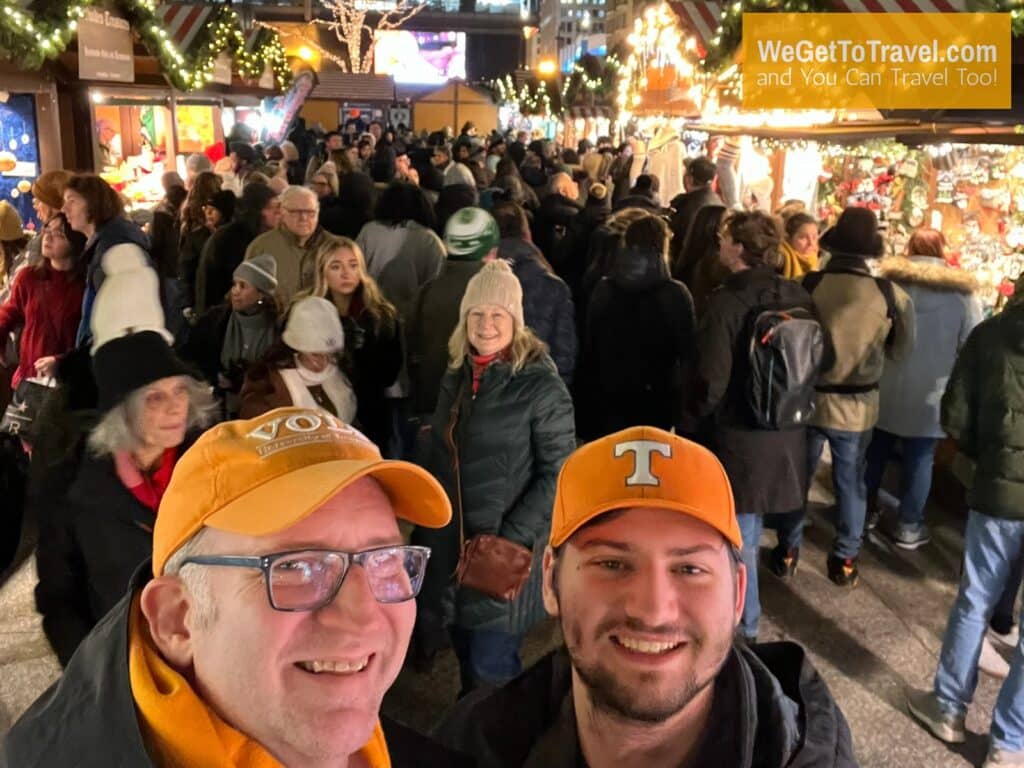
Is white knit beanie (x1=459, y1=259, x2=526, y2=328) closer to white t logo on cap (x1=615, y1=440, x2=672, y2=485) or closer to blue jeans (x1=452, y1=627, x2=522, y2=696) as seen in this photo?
blue jeans (x1=452, y1=627, x2=522, y2=696)

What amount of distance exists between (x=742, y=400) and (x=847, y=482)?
1.16 metres

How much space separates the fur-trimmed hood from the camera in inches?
204

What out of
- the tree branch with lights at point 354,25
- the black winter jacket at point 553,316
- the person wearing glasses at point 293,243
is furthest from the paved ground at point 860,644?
the tree branch with lights at point 354,25

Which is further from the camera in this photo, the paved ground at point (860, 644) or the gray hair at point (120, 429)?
the paved ground at point (860, 644)

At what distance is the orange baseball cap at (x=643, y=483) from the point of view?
1678mm

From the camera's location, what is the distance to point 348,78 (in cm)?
3338

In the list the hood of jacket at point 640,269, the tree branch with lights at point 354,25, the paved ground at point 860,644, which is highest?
the tree branch with lights at point 354,25

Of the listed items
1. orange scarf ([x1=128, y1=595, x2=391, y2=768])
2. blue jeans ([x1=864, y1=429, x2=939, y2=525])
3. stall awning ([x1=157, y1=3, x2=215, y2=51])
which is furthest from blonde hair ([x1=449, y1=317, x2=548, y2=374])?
stall awning ([x1=157, y1=3, x2=215, y2=51])

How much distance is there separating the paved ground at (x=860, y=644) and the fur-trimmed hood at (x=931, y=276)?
1.58m

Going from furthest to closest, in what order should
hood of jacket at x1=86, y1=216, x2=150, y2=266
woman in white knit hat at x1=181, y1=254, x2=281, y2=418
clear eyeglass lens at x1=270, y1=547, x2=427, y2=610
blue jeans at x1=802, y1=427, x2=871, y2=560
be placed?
hood of jacket at x1=86, y1=216, x2=150, y2=266
blue jeans at x1=802, y1=427, x2=871, y2=560
woman in white knit hat at x1=181, y1=254, x2=281, y2=418
clear eyeglass lens at x1=270, y1=547, x2=427, y2=610

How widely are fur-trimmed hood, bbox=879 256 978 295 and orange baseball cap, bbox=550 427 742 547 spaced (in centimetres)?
399

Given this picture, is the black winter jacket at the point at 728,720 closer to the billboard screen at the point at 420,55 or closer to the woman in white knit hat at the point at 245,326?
the woman in white knit hat at the point at 245,326

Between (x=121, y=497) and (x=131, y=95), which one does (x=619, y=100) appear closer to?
(x=131, y=95)

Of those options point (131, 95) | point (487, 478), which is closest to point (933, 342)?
point (487, 478)
